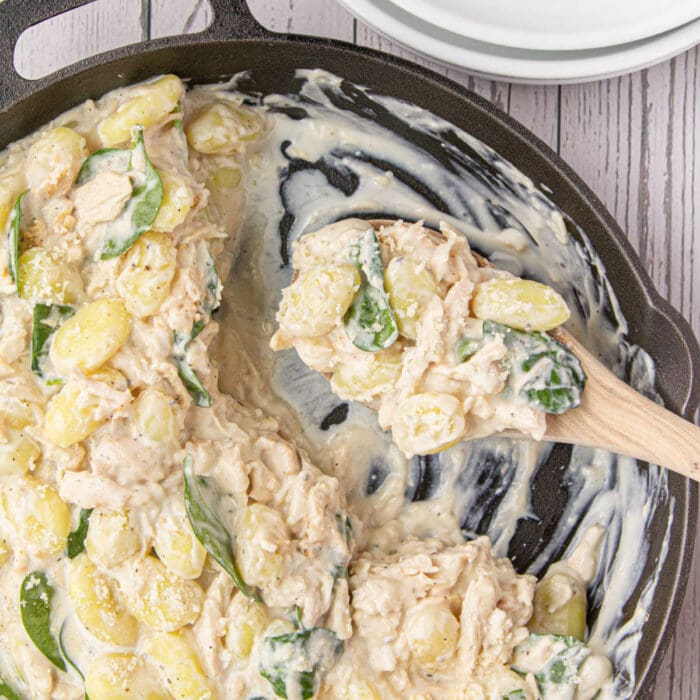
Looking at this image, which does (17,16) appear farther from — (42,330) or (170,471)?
(170,471)

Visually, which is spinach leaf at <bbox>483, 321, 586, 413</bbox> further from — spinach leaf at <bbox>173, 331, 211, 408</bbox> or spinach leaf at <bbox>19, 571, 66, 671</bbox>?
spinach leaf at <bbox>19, 571, 66, 671</bbox>

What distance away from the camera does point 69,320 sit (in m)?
1.54

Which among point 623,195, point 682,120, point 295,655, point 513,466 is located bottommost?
point 295,655

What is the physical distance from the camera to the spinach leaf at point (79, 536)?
1.54m

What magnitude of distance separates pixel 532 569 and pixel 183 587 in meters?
0.78

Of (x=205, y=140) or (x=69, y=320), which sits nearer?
(x=69, y=320)

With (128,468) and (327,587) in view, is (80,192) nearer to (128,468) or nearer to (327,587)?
(128,468)

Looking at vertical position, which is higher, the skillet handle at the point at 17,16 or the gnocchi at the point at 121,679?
the skillet handle at the point at 17,16

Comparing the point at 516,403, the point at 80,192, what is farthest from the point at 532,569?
the point at 80,192

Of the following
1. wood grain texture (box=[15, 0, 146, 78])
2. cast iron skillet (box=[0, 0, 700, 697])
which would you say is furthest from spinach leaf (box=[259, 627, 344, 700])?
wood grain texture (box=[15, 0, 146, 78])

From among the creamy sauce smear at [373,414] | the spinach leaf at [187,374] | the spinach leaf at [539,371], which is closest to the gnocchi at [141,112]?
the creamy sauce smear at [373,414]

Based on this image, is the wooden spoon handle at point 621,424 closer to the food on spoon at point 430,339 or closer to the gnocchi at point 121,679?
the food on spoon at point 430,339

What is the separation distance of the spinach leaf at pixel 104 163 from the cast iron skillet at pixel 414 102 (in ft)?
0.44

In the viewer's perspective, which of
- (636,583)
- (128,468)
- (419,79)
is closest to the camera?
(128,468)
